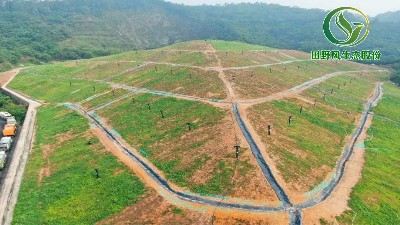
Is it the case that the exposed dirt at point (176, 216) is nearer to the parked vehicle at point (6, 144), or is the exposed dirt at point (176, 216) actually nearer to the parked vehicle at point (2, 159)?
the parked vehicle at point (2, 159)

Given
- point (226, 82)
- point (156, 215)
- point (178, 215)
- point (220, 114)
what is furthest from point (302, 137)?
point (156, 215)

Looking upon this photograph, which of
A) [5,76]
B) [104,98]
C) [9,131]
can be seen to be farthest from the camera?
[5,76]

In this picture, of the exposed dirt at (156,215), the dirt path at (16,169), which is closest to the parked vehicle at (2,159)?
the dirt path at (16,169)

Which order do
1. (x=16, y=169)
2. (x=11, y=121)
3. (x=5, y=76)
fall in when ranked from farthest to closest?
(x=5, y=76)
(x=11, y=121)
(x=16, y=169)

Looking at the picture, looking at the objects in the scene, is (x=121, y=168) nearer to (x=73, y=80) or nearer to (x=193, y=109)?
(x=193, y=109)

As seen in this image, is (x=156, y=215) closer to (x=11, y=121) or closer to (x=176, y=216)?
(x=176, y=216)

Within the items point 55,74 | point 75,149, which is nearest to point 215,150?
point 75,149

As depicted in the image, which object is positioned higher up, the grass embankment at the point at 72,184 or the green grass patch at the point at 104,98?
the green grass patch at the point at 104,98
